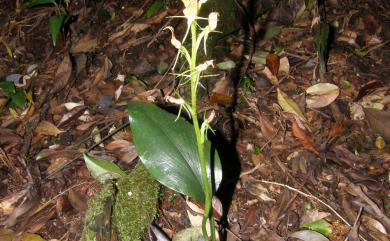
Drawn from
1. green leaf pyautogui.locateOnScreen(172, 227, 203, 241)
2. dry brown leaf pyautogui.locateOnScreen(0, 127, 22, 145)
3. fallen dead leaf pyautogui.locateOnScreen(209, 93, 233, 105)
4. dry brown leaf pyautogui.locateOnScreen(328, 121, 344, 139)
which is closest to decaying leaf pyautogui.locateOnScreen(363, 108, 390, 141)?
dry brown leaf pyautogui.locateOnScreen(328, 121, 344, 139)

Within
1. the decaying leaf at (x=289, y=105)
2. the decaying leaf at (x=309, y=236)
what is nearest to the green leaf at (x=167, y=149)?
the decaying leaf at (x=309, y=236)

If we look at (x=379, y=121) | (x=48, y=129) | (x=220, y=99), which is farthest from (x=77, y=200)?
(x=379, y=121)

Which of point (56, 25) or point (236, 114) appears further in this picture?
point (56, 25)

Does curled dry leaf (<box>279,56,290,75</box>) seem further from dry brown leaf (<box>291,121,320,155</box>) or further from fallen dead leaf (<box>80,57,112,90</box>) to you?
fallen dead leaf (<box>80,57,112,90</box>)

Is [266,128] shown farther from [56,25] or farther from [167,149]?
[56,25]

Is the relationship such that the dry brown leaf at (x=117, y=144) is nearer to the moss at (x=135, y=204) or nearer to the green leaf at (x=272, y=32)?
the moss at (x=135, y=204)

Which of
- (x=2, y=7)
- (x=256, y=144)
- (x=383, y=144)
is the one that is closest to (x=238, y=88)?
(x=256, y=144)
